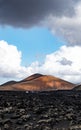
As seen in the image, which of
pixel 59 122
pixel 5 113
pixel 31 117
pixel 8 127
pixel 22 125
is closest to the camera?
pixel 8 127

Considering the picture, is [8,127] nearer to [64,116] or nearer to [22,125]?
[22,125]

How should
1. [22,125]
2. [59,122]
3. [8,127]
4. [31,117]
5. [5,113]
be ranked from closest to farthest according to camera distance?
[8,127], [22,125], [59,122], [31,117], [5,113]

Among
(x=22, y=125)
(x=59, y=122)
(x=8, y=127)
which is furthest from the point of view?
(x=59, y=122)

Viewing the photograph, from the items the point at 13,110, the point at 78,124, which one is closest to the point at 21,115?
the point at 13,110

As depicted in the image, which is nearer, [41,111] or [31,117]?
[31,117]

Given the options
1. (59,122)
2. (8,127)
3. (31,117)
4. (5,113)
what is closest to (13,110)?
(5,113)

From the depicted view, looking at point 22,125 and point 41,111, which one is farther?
point 41,111

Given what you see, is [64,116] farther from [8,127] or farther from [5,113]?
[8,127]

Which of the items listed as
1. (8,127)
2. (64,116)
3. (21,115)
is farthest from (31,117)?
(8,127)
